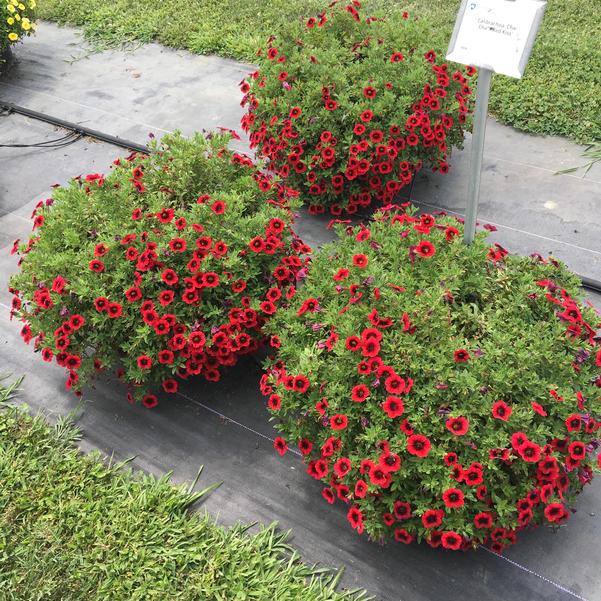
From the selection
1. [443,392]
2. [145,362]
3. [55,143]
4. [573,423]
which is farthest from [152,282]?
[55,143]

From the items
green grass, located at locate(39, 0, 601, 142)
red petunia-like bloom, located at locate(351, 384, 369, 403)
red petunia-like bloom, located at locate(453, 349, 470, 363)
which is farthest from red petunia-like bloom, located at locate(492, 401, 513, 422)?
green grass, located at locate(39, 0, 601, 142)

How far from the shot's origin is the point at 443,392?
84.9 inches

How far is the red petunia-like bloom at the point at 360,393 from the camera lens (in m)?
2.16

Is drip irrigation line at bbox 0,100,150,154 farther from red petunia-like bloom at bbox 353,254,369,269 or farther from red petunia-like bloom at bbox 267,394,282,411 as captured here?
red petunia-like bloom at bbox 267,394,282,411

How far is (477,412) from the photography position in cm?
211

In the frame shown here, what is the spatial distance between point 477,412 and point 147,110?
13.2 feet

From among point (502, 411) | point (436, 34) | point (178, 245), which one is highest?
point (436, 34)

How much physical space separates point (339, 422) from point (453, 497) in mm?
424

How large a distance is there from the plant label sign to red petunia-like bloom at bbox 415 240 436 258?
664 millimetres

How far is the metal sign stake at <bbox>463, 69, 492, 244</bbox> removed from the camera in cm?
220

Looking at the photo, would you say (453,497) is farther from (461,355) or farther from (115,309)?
(115,309)

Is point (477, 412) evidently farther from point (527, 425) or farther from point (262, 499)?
point (262, 499)

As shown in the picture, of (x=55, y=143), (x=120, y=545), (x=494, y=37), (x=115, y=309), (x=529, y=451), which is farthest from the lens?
(x=55, y=143)

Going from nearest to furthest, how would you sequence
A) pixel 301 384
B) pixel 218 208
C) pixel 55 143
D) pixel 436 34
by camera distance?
pixel 301 384 → pixel 218 208 → pixel 436 34 → pixel 55 143
